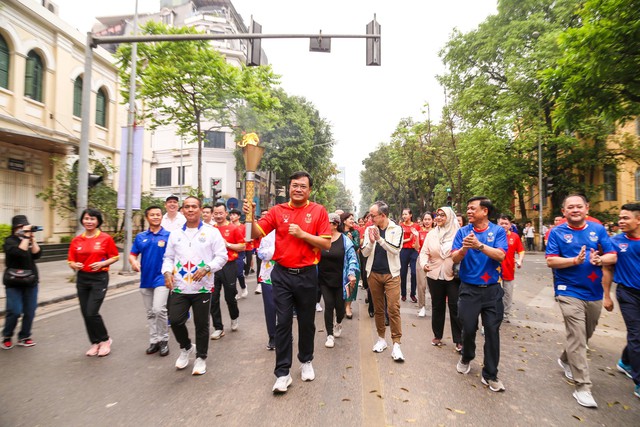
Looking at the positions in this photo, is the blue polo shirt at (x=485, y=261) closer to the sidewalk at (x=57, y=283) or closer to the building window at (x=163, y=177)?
the sidewalk at (x=57, y=283)

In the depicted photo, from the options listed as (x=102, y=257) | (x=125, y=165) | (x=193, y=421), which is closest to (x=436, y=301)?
(x=193, y=421)

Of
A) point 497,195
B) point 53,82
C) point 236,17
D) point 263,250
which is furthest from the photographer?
point 236,17

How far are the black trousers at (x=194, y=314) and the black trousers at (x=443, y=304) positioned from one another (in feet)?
9.95

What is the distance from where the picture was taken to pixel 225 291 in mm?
5828

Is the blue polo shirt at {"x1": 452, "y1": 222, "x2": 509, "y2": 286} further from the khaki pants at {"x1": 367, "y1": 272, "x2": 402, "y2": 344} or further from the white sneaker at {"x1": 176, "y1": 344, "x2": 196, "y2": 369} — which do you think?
the white sneaker at {"x1": 176, "y1": 344, "x2": 196, "y2": 369}

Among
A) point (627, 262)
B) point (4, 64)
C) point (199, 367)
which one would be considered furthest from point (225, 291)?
point (4, 64)

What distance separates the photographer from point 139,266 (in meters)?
5.02

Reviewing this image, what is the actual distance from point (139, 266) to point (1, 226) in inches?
464

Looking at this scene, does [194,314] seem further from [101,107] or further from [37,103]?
[101,107]

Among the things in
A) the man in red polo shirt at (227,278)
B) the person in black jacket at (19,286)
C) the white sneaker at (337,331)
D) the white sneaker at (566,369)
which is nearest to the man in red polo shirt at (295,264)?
the white sneaker at (337,331)

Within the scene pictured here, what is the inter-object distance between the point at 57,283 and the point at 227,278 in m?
7.08

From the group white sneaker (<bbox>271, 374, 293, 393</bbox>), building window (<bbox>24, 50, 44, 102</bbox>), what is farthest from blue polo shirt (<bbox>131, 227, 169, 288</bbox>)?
building window (<bbox>24, 50, 44, 102</bbox>)

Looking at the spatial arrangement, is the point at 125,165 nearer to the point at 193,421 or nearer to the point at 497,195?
the point at 193,421

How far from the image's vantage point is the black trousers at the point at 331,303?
540 cm
